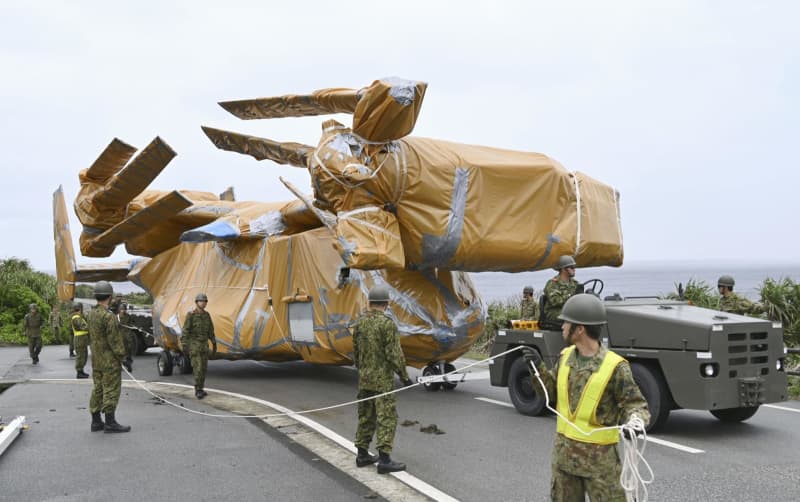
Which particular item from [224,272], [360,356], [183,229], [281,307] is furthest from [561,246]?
[183,229]

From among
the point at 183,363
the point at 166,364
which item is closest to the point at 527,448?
the point at 183,363

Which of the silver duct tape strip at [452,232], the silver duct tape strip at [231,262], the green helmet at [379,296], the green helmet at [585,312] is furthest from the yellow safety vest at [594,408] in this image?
the silver duct tape strip at [231,262]

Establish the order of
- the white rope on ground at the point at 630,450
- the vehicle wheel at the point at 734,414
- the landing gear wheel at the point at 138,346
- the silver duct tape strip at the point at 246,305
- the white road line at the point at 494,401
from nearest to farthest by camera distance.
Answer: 1. the white rope on ground at the point at 630,450
2. the vehicle wheel at the point at 734,414
3. the white road line at the point at 494,401
4. the silver duct tape strip at the point at 246,305
5. the landing gear wheel at the point at 138,346

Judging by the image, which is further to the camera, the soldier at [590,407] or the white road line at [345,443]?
the white road line at [345,443]

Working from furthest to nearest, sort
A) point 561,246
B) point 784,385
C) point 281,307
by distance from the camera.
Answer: point 281,307, point 561,246, point 784,385

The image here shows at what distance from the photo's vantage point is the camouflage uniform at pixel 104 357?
8.69 meters

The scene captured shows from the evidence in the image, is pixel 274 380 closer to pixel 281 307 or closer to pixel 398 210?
pixel 281 307

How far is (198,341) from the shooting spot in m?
11.7

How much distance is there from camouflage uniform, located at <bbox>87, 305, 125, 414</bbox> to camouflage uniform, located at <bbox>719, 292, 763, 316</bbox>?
9.30 m

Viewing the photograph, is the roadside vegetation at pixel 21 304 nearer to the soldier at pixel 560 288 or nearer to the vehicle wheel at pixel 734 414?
the soldier at pixel 560 288

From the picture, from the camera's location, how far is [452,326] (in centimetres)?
1116

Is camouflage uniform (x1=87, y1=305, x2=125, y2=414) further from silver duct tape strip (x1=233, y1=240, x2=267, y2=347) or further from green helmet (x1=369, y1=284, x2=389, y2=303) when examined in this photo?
silver duct tape strip (x1=233, y1=240, x2=267, y2=347)

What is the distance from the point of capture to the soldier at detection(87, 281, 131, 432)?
8.63 metres

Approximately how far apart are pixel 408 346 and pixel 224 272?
5.86 metres
